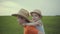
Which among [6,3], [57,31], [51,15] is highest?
[6,3]

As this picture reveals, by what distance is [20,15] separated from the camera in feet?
4.49

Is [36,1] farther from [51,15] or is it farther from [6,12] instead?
[6,12]

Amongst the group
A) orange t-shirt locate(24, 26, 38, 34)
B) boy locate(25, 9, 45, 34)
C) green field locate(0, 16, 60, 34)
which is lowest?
green field locate(0, 16, 60, 34)

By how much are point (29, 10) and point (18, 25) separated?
383mm

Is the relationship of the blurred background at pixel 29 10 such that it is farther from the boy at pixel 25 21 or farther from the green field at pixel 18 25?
the boy at pixel 25 21

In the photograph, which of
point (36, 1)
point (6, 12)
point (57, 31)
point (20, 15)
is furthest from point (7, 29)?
point (20, 15)

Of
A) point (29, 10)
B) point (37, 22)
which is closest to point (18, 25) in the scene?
point (29, 10)

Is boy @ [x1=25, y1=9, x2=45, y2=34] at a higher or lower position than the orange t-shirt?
higher

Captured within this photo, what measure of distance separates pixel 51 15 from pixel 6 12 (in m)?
0.94

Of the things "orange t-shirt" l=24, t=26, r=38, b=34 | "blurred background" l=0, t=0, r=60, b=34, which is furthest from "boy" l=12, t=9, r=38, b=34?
"blurred background" l=0, t=0, r=60, b=34

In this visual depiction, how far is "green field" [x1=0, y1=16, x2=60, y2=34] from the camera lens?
2877 mm

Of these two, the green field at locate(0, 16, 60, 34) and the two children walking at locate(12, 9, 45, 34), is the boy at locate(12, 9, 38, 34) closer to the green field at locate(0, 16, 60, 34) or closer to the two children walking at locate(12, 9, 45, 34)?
the two children walking at locate(12, 9, 45, 34)

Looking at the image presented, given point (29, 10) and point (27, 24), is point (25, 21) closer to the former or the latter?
point (27, 24)

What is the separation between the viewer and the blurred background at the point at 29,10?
2.88 m
